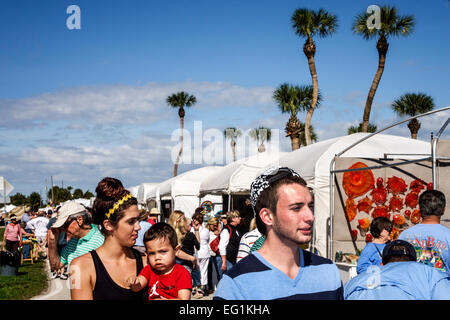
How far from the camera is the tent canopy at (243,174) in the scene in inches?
637

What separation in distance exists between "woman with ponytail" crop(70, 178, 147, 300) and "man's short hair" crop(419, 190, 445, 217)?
2.74 m

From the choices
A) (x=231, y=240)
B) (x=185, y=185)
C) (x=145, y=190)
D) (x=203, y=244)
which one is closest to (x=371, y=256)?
(x=231, y=240)

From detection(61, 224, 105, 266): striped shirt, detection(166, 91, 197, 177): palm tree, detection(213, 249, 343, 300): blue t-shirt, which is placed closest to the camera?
detection(213, 249, 343, 300): blue t-shirt

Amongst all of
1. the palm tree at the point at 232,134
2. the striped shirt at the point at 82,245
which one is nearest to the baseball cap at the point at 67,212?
the striped shirt at the point at 82,245

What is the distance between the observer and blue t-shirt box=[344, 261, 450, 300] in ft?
7.94

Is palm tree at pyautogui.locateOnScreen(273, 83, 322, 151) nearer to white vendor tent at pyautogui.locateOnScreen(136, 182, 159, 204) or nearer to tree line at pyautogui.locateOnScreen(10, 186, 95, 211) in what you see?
white vendor tent at pyautogui.locateOnScreen(136, 182, 159, 204)

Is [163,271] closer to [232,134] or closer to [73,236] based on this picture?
[73,236]

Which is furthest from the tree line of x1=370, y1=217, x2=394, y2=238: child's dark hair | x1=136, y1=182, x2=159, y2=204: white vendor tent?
x1=370, y1=217, x2=394, y2=238: child's dark hair

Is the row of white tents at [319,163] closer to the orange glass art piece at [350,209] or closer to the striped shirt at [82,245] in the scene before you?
the orange glass art piece at [350,209]

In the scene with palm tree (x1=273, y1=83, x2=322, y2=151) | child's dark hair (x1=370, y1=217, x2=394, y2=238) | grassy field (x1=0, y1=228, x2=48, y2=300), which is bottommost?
grassy field (x1=0, y1=228, x2=48, y2=300)

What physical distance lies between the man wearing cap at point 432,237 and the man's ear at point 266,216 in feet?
8.71

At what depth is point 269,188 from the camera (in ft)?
7.23
